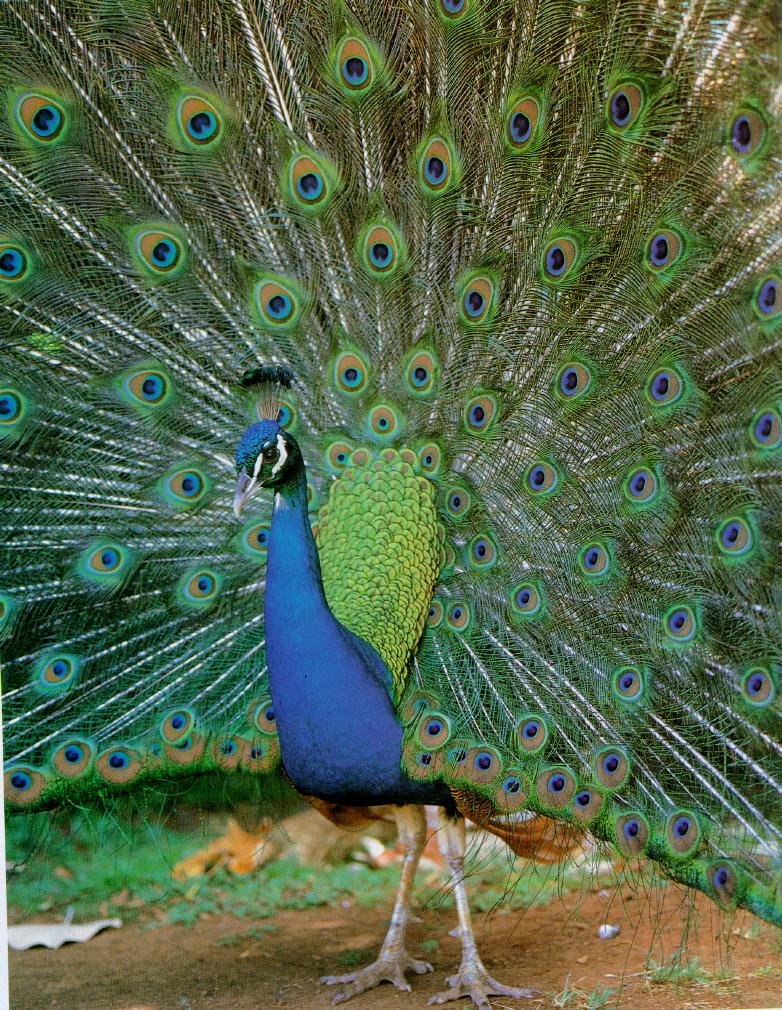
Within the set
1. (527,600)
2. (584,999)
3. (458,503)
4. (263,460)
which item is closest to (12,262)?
(263,460)

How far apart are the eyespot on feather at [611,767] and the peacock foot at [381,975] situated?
2.87 feet

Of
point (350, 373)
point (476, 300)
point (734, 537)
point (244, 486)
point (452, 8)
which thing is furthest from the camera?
point (350, 373)

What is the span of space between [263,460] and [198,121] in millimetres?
923

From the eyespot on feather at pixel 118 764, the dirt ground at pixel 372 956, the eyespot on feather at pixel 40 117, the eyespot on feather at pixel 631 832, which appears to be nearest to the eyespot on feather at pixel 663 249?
the eyespot on feather at pixel 631 832

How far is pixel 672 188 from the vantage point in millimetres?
2498

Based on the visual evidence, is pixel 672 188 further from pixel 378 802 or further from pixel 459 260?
pixel 378 802

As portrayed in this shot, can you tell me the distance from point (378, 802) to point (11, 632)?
1.08 meters

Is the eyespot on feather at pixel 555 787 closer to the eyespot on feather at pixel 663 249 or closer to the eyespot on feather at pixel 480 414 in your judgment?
the eyespot on feather at pixel 480 414

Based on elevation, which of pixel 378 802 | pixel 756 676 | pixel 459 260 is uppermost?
pixel 459 260

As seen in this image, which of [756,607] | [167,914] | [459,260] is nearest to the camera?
[756,607]

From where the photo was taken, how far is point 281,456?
240 centimetres

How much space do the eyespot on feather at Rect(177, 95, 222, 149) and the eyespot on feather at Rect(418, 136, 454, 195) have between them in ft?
1.75

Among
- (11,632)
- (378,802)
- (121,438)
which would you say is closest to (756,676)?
(378,802)

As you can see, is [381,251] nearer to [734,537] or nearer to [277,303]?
[277,303]
